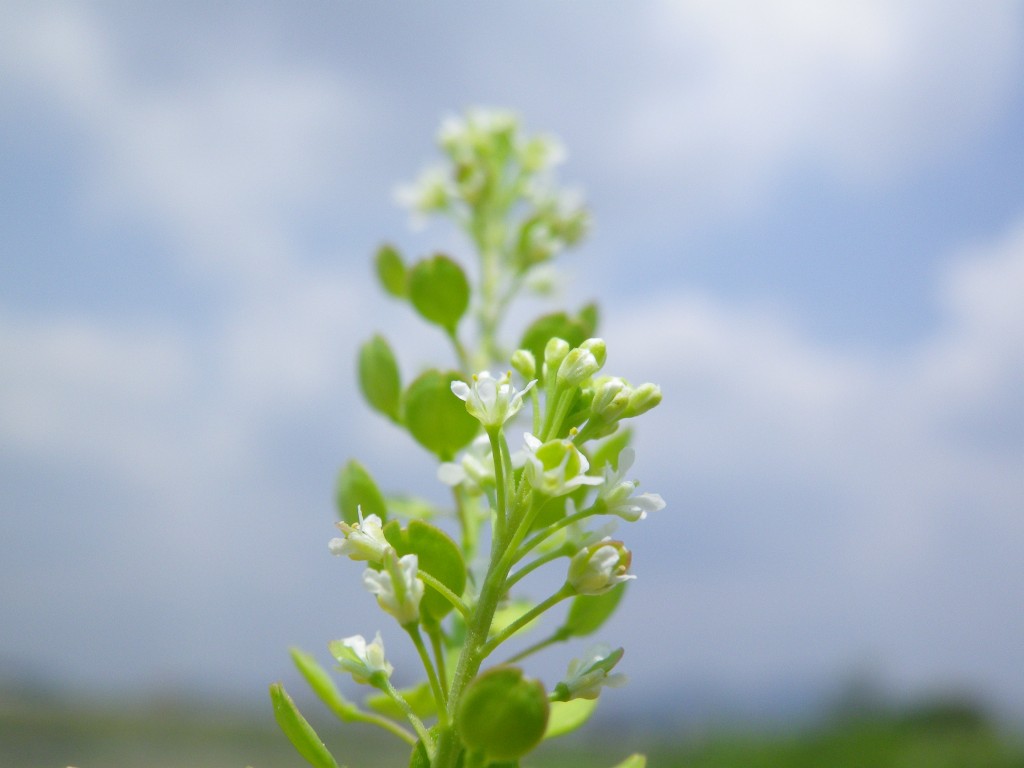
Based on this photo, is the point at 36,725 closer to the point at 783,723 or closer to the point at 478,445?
the point at 478,445

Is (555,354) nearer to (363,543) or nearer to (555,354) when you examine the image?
(555,354)

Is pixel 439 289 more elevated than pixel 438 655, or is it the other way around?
pixel 439 289

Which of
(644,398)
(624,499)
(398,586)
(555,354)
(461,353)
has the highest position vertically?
(461,353)

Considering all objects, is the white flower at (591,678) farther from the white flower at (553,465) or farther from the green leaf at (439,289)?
the green leaf at (439,289)

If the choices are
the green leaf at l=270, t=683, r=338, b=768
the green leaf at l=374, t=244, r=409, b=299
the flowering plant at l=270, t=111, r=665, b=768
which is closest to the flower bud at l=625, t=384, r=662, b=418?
the flowering plant at l=270, t=111, r=665, b=768

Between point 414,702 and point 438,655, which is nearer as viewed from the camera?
point 438,655

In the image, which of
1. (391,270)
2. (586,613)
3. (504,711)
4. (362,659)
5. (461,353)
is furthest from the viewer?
(391,270)

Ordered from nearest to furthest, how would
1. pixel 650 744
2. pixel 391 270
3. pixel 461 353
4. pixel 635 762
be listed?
pixel 635 762 < pixel 461 353 < pixel 391 270 < pixel 650 744

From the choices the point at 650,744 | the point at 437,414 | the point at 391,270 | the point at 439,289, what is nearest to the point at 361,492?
the point at 437,414

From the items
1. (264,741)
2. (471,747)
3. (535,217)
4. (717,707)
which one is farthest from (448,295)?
(717,707)

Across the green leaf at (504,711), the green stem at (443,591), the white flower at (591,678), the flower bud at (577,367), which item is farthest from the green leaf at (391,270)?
the green leaf at (504,711)
